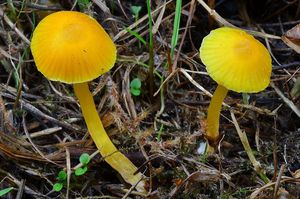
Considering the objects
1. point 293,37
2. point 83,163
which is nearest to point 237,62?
point 293,37

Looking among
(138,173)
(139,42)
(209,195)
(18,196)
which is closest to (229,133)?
(209,195)

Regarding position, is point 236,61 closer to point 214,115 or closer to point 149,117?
point 214,115

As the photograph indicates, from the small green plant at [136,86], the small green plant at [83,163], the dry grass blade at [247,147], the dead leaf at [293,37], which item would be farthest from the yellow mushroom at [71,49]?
the dead leaf at [293,37]

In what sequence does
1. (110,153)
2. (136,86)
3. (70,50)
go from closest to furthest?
(70,50)
(110,153)
(136,86)

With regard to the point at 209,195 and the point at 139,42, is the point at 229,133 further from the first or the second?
the point at 139,42

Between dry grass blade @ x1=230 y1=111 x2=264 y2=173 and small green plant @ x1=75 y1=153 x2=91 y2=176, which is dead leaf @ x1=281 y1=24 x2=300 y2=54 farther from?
small green plant @ x1=75 y1=153 x2=91 y2=176

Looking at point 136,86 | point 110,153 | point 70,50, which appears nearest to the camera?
point 70,50

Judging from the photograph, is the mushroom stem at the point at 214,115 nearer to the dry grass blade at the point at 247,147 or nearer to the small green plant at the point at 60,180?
the dry grass blade at the point at 247,147
